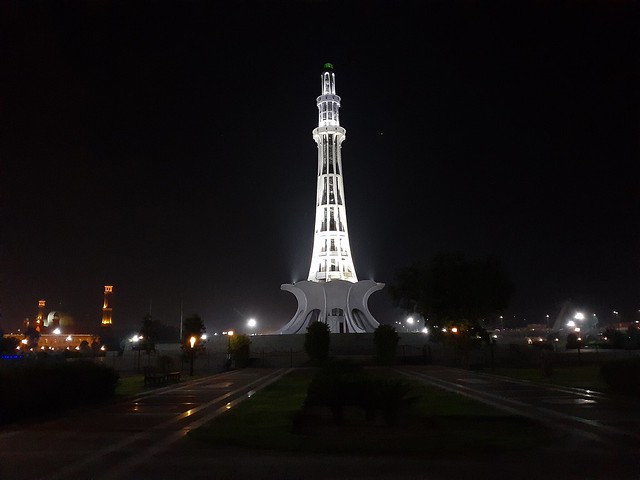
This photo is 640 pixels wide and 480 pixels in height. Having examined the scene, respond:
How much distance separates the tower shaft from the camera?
63.2 metres

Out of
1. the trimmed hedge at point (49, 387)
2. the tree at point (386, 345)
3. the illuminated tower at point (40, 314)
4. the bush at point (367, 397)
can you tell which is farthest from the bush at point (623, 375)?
the illuminated tower at point (40, 314)

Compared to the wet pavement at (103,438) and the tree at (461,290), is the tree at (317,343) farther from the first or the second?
the wet pavement at (103,438)

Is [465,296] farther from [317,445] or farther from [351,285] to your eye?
[317,445]

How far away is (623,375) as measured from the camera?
648 inches

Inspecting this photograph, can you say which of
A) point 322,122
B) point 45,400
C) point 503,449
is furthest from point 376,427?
point 322,122

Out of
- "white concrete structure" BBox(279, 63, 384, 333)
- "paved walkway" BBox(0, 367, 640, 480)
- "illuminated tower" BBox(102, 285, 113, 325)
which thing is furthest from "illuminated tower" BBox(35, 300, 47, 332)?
"paved walkway" BBox(0, 367, 640, 480)

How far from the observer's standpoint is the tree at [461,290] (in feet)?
122

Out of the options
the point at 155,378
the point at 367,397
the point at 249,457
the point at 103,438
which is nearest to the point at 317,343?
the point at 155,378

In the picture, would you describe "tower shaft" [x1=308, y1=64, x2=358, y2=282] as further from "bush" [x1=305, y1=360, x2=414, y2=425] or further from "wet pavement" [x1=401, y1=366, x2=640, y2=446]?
"bush" [x1=305, y1=360, x2=414, y2=425]

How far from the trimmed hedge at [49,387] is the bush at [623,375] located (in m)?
15.7

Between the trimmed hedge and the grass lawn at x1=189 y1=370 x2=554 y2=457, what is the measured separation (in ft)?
16.4

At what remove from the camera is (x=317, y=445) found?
9156mm

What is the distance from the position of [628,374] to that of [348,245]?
48388 millimetres

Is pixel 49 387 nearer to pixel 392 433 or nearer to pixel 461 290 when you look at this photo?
pixel 392 433
